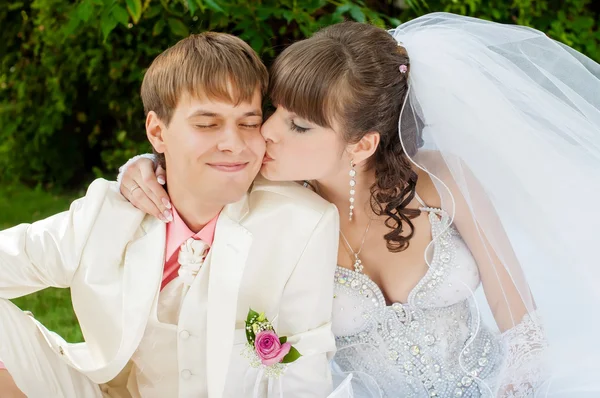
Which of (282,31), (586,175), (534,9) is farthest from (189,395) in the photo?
(534,9)

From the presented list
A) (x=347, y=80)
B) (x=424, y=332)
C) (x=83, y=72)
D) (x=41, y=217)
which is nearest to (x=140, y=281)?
(x=347, y=80)

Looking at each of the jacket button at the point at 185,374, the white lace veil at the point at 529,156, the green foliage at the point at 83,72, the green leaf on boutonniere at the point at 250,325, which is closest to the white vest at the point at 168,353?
the jacket button at the point at 185,374

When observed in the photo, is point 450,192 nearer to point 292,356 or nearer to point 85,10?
point 292,356

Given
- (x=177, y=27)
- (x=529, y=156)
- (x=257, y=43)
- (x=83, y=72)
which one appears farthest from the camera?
(x=83, y=72)

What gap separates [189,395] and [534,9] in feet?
13.7

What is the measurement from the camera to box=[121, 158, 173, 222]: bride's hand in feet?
8.94

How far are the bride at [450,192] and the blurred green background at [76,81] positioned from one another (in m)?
2.16

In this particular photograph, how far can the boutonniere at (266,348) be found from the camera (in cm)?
248

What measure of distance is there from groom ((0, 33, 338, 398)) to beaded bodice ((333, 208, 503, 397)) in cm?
21

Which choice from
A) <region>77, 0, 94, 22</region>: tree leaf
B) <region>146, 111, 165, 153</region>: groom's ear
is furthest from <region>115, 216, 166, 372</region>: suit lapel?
<region>77, 0, 94, 22</region>: tree leaf

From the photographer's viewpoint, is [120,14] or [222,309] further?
[120,14]

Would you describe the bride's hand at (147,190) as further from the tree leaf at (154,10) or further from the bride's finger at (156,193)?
the tree leaf at (154,10)

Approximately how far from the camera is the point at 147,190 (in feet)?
9.08

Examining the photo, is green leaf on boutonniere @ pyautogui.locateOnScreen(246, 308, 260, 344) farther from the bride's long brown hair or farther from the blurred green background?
the blurred green background
